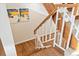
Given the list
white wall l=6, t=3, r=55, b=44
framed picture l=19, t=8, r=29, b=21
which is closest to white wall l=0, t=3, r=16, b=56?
A: white wall l=6, t=3, r=55, b=44

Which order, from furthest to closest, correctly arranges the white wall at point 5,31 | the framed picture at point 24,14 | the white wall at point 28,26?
the framed picture at point 24,14 → the white wall at point 28,26 → the white wall at point 5,31

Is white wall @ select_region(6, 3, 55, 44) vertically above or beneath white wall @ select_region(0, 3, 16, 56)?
beneath

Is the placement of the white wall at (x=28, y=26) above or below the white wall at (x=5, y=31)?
below

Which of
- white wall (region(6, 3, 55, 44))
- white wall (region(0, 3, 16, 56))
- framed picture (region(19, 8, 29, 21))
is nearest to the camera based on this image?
white wall (region(0, 3, 16, 56))

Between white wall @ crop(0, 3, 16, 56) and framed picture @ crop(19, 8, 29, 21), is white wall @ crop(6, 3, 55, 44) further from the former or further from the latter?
white wall @ crop(0, 3, 16, 56)

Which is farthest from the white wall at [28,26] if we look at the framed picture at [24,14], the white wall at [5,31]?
the white wall at [5,31]

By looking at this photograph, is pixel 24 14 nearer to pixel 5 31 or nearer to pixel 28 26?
pixel 28 26

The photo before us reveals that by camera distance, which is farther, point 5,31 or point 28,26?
point 28,26

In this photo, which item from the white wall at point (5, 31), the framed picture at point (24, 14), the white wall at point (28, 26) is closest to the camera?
the white wall at point (5, 31)

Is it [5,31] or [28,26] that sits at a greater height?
[5,31]

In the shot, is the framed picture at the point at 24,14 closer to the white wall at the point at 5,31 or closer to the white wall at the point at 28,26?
the white wall at the point at 28,26

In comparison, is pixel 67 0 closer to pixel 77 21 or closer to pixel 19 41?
pixel 77 21

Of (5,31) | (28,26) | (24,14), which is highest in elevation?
(5,31)

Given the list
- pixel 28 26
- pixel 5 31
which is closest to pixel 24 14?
pixel 28 26
